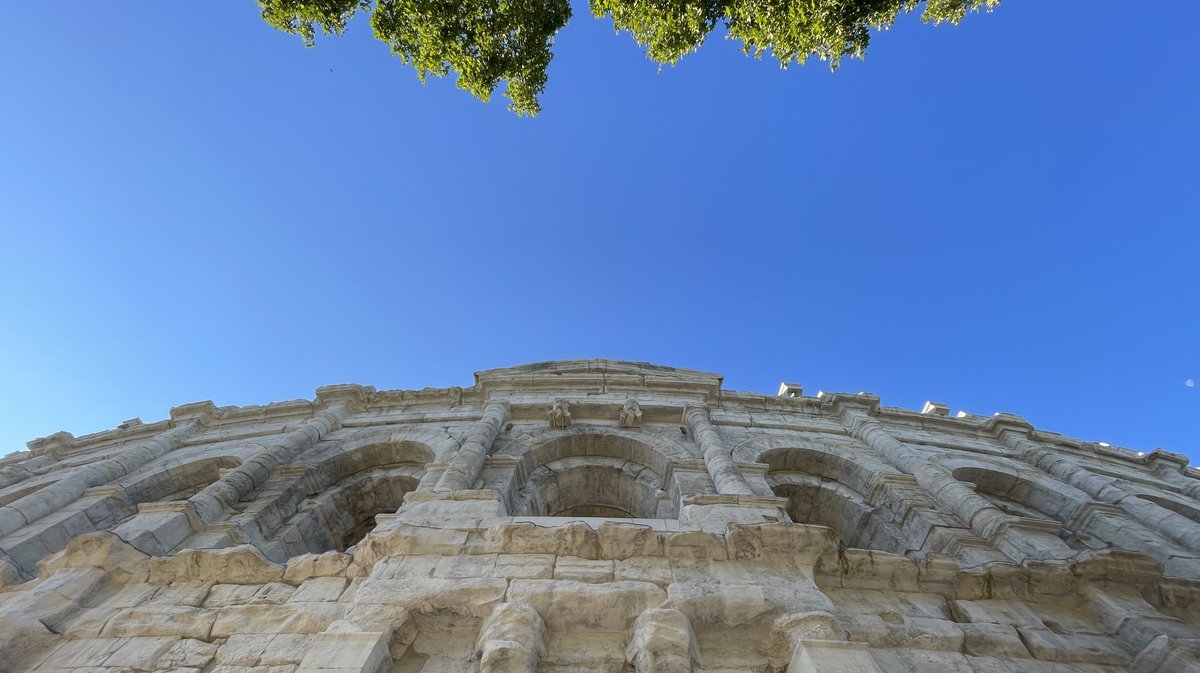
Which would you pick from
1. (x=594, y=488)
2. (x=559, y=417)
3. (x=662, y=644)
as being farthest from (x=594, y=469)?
(x=662, y=644)

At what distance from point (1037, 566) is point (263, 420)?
1649cm

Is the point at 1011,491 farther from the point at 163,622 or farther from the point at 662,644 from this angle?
the point at 163,622

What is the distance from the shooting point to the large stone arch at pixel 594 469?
11.5m

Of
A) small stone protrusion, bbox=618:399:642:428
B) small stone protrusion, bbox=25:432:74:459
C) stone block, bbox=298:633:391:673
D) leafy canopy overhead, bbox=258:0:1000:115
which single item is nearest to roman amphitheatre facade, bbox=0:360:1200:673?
stone block, bbox=298:633:391:673

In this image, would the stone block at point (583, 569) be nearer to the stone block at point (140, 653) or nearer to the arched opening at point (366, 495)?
the stone block at point (140, 653)

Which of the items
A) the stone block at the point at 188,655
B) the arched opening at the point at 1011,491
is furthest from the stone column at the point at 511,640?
the arched opening at the point at 1011,491

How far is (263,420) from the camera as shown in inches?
613

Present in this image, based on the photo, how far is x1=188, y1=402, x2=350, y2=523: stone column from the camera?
10.5m

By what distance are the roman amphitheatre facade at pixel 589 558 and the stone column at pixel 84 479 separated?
0.06 meters

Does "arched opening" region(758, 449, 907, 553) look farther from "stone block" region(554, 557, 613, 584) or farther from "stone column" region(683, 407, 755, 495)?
"stone block" region(554, 557, 613, 584)

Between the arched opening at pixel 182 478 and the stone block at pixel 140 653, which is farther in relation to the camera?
the arched opening at pixel 182 478

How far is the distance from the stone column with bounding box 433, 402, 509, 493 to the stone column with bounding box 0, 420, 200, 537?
23.7ft

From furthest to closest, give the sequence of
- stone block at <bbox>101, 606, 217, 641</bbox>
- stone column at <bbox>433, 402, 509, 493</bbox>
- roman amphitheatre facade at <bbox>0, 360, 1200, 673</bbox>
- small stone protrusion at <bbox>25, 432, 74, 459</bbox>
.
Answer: small stone protrusion at <bbox>25, 432, 74, 459</bbox>, stone column at <bbox>433, 402, 509, 493</bbox>, stone block at <bbox>101, 606, 217, 641</bbox>, roman amphitheatre facade at <bbox>0, 360, 1200, 673</bbox>

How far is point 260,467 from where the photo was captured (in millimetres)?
11859
